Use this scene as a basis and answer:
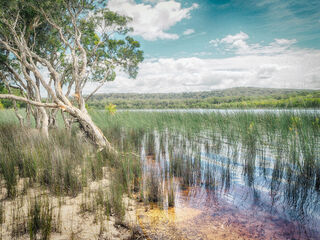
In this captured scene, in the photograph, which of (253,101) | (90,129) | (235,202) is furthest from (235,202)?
(253,101)

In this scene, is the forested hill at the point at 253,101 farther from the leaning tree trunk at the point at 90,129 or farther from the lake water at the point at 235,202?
the leaning tree trunk at the point at 90,129

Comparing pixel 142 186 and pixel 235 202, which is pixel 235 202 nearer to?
pixel 235 202

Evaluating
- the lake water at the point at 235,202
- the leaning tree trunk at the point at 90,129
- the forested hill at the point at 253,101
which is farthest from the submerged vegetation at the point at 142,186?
the forested hill at the point at 253,101

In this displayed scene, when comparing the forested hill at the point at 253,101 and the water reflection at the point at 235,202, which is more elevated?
the forested hill at the point at 253,101

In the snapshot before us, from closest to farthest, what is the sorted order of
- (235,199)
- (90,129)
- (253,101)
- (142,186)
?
1. (142,186)
2. (235,199)
3. (90,129)
4. (253,101)

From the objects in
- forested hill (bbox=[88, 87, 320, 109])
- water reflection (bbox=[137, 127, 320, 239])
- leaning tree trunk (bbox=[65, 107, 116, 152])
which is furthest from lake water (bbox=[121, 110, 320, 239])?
forested hill (bbox=[88, 87, 320, 109])

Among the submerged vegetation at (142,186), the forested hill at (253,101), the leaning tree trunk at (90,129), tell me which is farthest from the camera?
the forested hill at (253,101)

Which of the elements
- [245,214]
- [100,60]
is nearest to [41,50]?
[100,60]

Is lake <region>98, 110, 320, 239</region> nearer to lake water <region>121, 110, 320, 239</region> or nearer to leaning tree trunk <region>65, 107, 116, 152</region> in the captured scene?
lake water <region>121, 110, 320, 239</region>

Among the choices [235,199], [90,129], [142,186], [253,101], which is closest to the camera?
[142,186]

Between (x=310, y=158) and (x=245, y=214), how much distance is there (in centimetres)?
183

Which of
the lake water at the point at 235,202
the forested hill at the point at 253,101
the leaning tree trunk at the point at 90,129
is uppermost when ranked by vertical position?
the forested hill at the point at 253,101

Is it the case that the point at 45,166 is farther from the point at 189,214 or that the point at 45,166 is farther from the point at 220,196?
the point at 220,196

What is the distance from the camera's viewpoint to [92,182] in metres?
3.02
